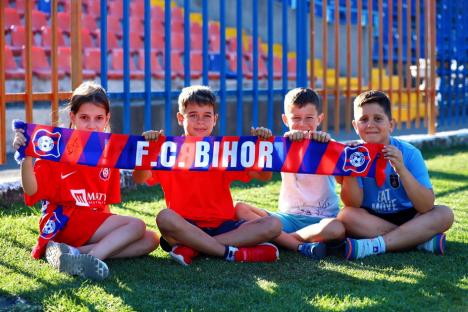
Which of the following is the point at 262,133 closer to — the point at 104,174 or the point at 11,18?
the point at 104,174

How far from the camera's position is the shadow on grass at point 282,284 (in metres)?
3.21

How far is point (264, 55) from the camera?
12250 millimetres

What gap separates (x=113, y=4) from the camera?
11711 mm

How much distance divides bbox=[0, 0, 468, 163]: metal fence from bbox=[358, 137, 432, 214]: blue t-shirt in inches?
88.0

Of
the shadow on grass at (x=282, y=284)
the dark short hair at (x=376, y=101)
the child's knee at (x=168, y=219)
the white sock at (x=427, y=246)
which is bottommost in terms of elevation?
the shadow on grass at (x=282, y=284)

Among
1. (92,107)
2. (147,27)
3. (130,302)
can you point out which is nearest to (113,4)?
(147,27)

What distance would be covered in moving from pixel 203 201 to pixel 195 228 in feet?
0.69

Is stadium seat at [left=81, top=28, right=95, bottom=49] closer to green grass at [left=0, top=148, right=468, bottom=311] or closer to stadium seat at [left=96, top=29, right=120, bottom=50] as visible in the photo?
stadium seat at [left=96, top=29, right=120, bottom=50]

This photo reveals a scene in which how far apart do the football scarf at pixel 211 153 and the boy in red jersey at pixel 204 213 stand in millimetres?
84

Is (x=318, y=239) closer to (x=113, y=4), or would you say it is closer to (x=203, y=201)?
(x=203, y=201)

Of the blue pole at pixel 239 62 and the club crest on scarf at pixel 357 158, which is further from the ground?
the blue pole at pixel 239 62

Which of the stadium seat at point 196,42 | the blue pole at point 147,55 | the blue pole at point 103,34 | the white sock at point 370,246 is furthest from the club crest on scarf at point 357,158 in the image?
the stadium seat at point 196,42

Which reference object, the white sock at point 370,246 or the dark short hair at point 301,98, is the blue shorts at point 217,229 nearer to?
the white sock at point 370,246

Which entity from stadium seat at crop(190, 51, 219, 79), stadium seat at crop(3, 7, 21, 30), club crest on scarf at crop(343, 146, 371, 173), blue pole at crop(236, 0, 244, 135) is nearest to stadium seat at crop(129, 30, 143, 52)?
stadium seat at crop(190, 51, 219, 79)
